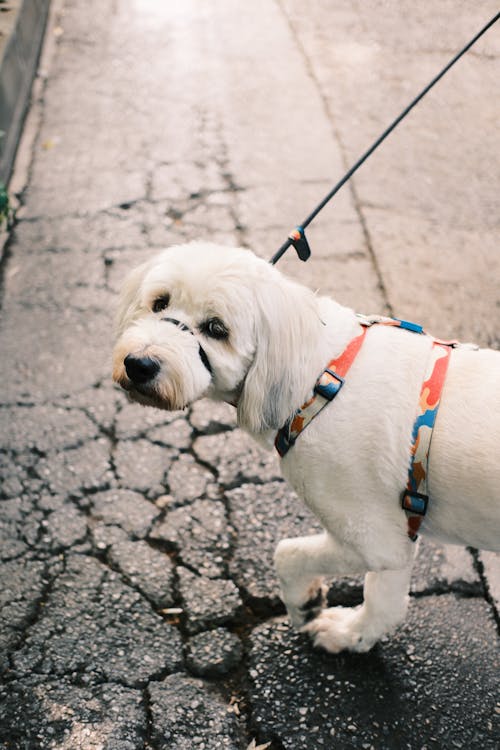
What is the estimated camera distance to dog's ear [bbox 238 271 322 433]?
195cm

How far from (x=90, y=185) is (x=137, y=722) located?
3810 millimetres

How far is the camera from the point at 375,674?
246cm

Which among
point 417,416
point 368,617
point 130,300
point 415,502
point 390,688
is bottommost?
Answer: point 390,688

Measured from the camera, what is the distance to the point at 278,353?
197 cm

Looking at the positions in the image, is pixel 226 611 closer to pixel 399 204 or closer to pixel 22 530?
pixel 22 530

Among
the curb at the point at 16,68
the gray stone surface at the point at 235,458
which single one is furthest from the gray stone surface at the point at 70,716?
the curb at the point at 16,68

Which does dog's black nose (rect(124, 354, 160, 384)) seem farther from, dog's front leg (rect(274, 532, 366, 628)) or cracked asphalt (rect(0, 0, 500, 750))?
cracked asphalt (rect(0, 0, 500, 750))

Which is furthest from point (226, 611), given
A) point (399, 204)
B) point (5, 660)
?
point (399, 204)

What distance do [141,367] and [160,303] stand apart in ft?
0.83

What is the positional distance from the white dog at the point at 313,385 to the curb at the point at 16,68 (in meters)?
3.58

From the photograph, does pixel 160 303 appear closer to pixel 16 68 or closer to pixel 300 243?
pixel 300 243

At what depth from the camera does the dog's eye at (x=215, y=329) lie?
196 cm

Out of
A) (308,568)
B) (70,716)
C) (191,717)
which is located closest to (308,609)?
(308,568)

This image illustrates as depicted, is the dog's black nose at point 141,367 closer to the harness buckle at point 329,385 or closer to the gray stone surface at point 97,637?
the harness buckle at point 329,385
